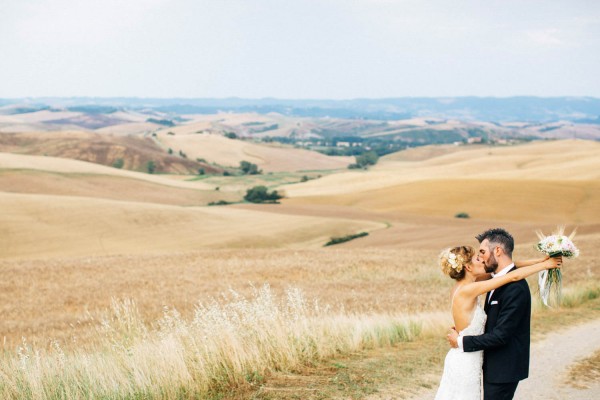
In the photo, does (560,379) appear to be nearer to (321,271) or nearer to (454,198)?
(321,271)

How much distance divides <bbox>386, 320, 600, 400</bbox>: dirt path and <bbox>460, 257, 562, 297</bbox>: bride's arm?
11.6 feet

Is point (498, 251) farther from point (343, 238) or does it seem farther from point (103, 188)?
point (103, 188)

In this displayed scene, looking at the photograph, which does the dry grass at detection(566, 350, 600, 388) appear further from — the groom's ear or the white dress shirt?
the groom's ear

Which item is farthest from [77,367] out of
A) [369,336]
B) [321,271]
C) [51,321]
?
[321,271]

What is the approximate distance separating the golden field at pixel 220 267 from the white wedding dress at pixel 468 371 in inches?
148

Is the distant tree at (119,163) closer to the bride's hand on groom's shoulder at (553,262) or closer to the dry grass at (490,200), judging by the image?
the dry grass at (490,200)

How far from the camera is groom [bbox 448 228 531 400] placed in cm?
544

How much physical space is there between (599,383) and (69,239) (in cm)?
5003

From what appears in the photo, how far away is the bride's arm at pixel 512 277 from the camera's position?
17.4ft

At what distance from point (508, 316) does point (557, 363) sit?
6.04 metres

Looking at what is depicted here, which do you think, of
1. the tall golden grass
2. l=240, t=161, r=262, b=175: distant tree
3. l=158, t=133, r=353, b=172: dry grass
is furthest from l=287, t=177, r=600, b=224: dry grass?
Answer: l=158, t=133, r=353, b=172: dry grass

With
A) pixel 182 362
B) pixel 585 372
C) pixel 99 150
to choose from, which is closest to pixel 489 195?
pixel 585 372

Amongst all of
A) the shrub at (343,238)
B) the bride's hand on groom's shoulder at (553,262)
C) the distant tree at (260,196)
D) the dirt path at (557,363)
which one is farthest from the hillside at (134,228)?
the bride's hand on groom's shoulder at (553,262)

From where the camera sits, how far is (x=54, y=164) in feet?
357
